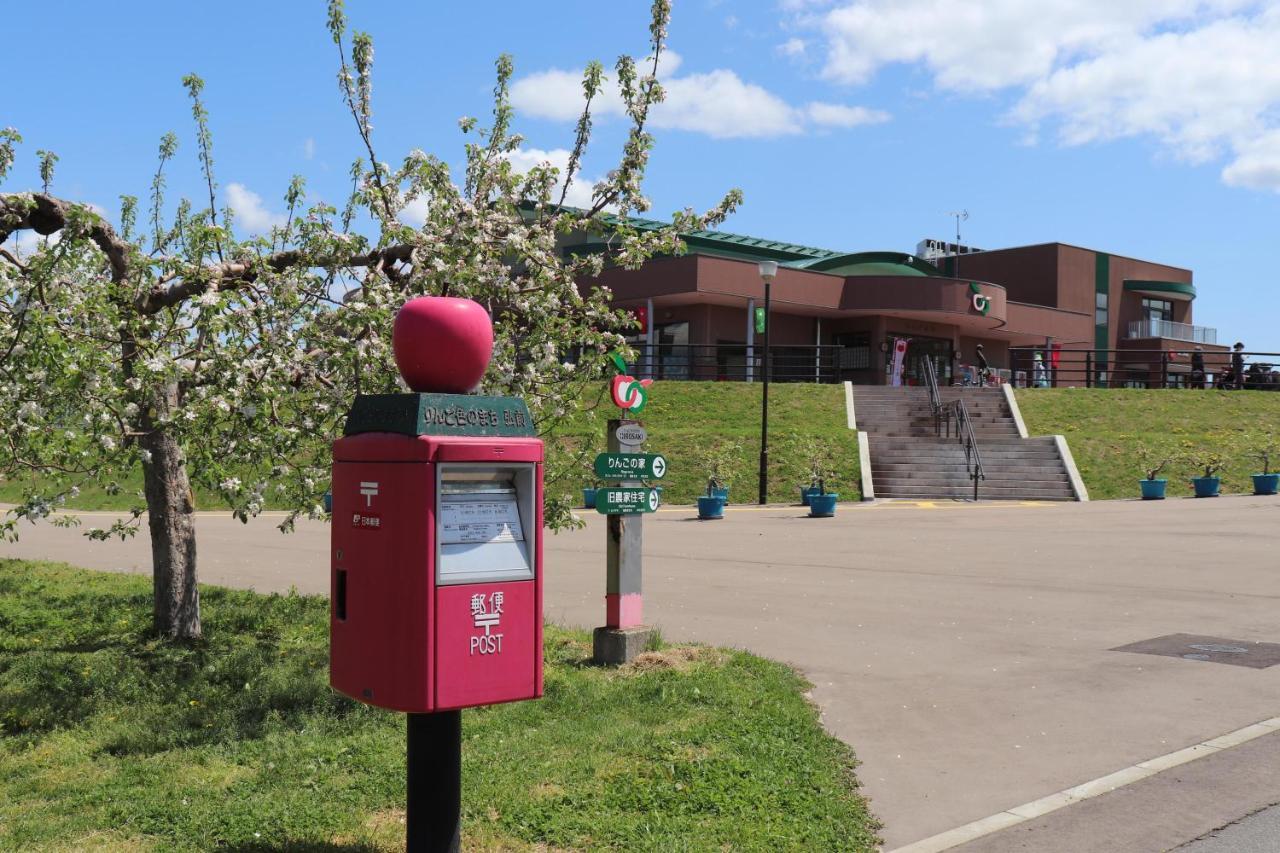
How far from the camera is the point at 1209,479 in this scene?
2605 centimetres

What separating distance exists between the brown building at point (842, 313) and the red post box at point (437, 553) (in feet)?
99.5

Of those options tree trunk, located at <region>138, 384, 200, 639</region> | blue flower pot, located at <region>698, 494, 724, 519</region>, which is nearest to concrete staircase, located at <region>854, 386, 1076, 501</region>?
blue flower pot, located at <region>698, 494, 724, 519</region>

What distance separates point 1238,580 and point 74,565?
47.9ft

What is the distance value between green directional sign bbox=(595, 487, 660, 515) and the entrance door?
36.1 meters

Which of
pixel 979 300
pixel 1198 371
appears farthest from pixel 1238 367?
pixel 979 300

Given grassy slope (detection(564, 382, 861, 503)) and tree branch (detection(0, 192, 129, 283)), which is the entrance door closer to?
grassy slope (detection(564, 382, 861, 503))

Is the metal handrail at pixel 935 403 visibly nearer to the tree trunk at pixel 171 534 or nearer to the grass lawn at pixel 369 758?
the grass lawn at pixel 369 758

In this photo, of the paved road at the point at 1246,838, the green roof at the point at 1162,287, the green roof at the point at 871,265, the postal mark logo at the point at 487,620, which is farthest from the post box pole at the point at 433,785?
the green roof at the point at 1162,287

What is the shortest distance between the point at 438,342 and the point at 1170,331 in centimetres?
6491

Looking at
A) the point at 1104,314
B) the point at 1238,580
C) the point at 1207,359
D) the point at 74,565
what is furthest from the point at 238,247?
the point at 1207,359

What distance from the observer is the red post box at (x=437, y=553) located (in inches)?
151

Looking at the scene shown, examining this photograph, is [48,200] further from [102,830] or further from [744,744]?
[744,744]

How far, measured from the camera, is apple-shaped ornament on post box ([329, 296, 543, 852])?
152 inches

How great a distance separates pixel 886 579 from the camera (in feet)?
44.2
